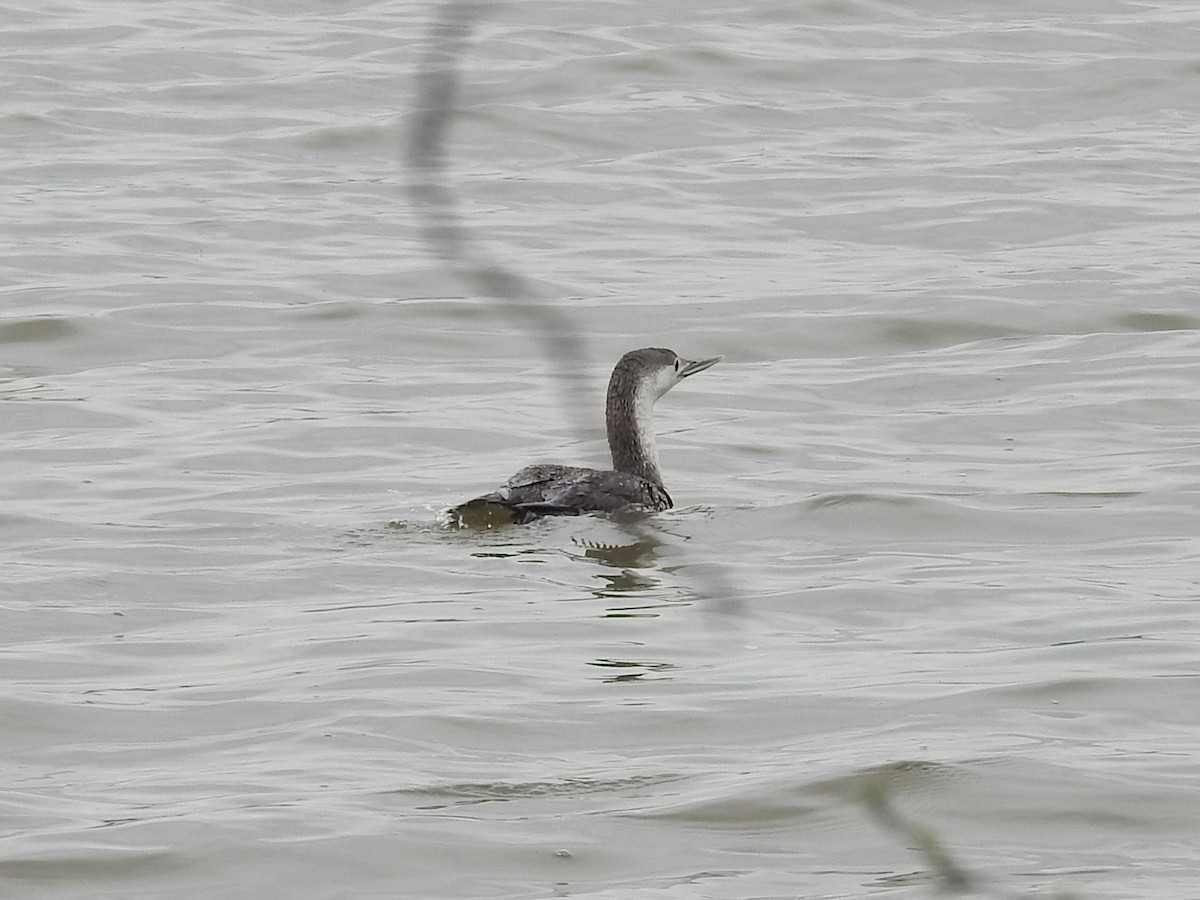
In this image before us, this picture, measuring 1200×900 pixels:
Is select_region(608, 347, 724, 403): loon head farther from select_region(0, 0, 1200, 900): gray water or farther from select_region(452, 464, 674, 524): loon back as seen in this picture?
select_region(452, 464, 674, 524): loon back

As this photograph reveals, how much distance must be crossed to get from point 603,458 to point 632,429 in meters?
0.55

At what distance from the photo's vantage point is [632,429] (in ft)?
31.3

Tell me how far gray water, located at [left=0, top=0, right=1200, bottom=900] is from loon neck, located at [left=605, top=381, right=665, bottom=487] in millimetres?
147

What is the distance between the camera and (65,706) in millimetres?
6449

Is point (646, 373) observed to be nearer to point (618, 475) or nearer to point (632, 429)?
point (632, 429)

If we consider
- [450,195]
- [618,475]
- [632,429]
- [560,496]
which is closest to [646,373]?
[632,429]

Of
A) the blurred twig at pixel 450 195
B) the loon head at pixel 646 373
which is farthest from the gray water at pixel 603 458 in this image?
the loon head at pixel 646 373

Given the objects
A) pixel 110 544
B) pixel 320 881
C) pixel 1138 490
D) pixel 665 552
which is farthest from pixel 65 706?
pixel 1138 490

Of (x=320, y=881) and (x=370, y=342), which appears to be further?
(x=370, y=342)

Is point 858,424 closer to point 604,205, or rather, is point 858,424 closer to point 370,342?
point 370,342

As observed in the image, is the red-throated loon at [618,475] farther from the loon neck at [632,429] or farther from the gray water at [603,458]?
the gray water at [603,458]

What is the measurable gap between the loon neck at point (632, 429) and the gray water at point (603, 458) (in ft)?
0.48

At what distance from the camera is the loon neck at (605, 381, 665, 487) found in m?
9.46

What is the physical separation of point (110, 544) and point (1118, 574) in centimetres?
327
